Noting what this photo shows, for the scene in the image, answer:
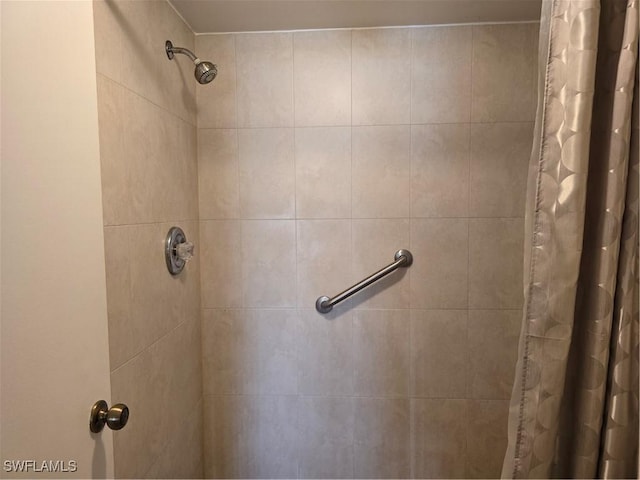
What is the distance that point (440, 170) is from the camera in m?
1.37

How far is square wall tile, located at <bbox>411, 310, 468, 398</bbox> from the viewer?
4.63ft

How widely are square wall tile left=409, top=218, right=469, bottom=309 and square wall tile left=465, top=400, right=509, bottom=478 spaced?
1.41 ft

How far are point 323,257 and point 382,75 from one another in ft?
2.44

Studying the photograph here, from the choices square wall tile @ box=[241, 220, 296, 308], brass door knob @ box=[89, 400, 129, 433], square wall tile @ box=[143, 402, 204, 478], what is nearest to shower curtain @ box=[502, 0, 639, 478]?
brass door knob @ box=[89, 400, 129, 433]

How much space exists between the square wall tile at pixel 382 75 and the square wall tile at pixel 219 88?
0.48 m

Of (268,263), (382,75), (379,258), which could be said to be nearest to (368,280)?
(379,258)

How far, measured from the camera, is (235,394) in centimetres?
149

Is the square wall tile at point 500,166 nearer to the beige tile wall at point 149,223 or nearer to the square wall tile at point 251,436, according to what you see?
the beige tile wall at point 149,223

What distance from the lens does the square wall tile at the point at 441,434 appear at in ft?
4.70

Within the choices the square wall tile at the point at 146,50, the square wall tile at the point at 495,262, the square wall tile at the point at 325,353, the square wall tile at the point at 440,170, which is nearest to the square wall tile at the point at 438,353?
the square wall tile at the point at 495,262

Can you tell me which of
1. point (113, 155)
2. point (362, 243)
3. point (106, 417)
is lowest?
point (106, 417)

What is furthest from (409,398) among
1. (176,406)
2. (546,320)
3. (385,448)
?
(546,320)

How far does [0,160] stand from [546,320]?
93cm

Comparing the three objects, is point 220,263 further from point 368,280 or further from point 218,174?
point 368,280
